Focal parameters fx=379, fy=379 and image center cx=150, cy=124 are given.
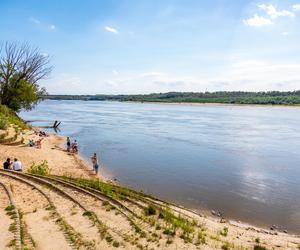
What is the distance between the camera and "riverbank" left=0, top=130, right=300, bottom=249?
14312 mm

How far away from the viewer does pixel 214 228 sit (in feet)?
55.2

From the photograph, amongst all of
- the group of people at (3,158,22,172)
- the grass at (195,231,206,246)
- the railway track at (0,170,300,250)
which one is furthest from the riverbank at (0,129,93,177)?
the grass at (195,231,206,246)

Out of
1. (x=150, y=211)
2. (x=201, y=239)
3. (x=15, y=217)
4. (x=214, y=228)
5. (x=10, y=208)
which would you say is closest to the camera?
(x=201, y=239)

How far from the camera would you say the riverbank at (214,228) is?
14.3 meters

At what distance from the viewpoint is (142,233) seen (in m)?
13.7

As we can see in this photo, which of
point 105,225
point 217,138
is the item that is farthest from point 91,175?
point 217,138

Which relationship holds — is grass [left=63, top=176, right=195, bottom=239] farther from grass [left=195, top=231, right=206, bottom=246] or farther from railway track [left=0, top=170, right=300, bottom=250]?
grass [left=195, top=231, right=206, bottom=246]

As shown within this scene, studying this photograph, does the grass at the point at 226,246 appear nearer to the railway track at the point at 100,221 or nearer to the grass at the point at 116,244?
the railway track at the point at 100,221

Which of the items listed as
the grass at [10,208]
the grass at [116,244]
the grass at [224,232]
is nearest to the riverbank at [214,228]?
the grass at [224,232]

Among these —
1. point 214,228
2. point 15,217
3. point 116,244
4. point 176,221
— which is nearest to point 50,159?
point 15,217

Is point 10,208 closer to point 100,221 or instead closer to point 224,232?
point 100,221

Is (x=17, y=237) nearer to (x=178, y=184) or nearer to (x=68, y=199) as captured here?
(x=68, y=199)

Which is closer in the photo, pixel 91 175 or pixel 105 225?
pixel 105 225

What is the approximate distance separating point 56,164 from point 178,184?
10246mm
